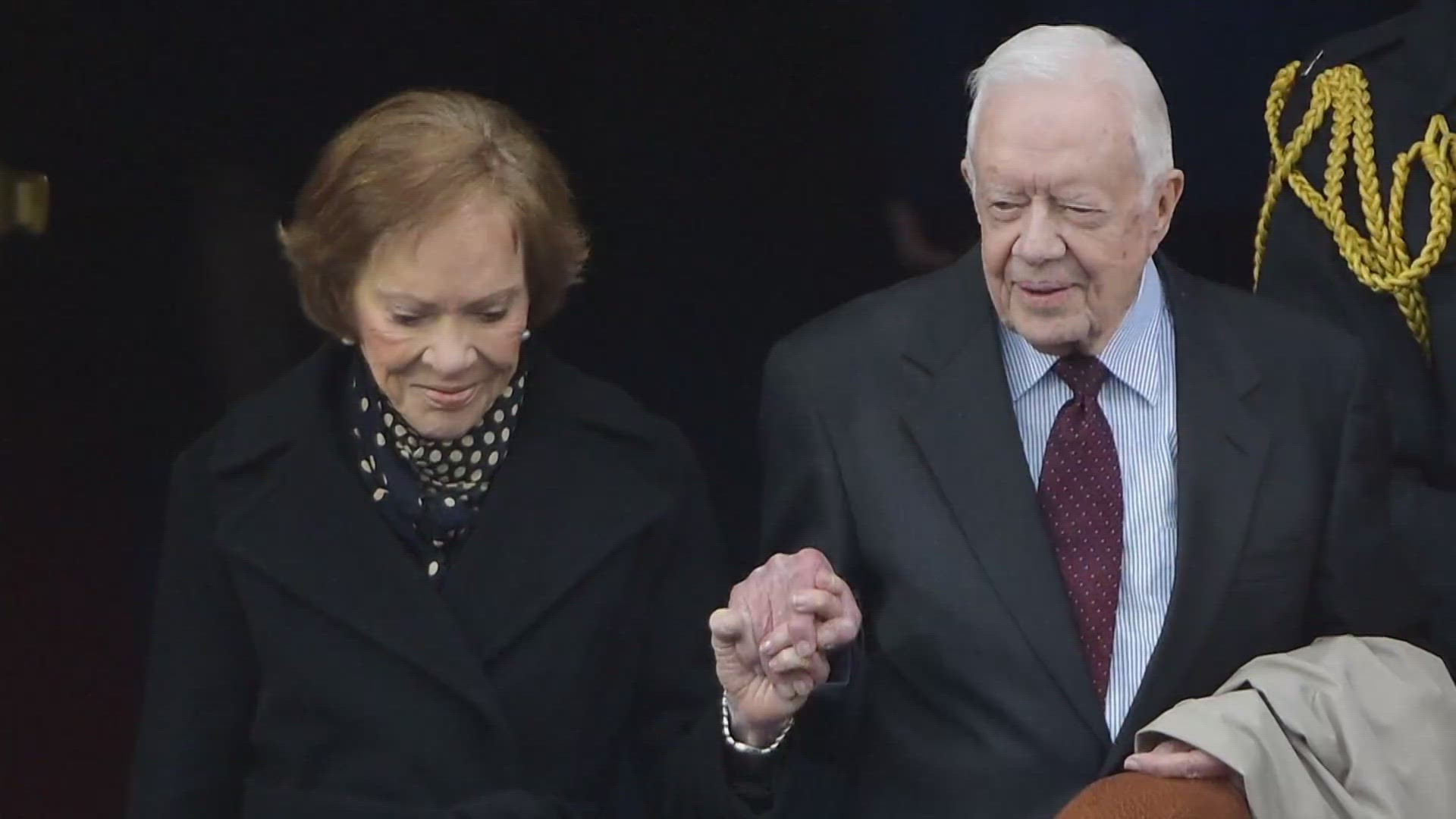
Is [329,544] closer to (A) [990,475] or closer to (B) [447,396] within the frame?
(B) [447,396]

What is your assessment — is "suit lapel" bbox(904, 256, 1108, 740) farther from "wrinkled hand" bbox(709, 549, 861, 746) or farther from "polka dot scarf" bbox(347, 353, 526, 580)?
"polka dot scarf" bbox(347, 353, 526, 580)

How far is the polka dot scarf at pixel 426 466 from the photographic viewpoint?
8.80ft

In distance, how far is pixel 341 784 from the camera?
2709 mm

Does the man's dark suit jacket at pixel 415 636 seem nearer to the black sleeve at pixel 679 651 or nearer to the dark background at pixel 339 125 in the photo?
the black sleeve at pixel 679 651

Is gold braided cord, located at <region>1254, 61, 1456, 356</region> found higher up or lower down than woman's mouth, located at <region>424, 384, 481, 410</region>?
higher up

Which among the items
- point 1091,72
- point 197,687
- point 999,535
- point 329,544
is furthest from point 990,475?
point 197,687

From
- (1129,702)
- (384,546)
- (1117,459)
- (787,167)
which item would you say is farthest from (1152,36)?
(384,546)

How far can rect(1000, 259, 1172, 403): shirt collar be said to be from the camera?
2.66 meters

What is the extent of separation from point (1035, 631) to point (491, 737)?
23.3 inches

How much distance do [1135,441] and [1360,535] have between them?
0.26 metres

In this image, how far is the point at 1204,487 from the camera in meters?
2.62

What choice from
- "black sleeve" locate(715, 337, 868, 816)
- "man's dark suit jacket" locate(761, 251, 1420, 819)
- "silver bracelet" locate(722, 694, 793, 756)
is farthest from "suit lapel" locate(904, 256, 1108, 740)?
"silver bracelet" locate(722, 694, 793, 756)

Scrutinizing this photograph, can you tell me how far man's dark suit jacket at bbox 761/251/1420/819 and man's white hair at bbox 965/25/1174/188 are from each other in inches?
8.2

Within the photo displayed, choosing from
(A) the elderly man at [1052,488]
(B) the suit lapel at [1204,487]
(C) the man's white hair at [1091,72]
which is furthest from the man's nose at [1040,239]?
(B) the suit lapel at [1204,487]
